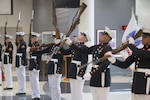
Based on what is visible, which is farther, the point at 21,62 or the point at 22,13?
the point at 22,13

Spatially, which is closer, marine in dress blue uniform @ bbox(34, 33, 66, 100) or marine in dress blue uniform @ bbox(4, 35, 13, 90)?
marine in dress blue uniform @ bbox(34, 33, 66, 100)

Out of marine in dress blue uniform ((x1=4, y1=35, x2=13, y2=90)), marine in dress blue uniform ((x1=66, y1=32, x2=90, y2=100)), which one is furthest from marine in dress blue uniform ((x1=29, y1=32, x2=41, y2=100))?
marine in dress blue uniform ((x1=4, y1=35, x2=13, y2=90))

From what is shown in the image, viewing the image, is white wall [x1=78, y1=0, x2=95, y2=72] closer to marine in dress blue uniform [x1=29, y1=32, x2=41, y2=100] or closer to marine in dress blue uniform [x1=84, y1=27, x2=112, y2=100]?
marine in dress blue uniform [x1=29, y1=32, x2=41, y2=100]

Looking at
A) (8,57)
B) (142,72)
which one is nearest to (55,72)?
(142,72)

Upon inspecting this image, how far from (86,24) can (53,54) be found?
241 inches

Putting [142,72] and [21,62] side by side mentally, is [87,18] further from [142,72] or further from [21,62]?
[142,72]

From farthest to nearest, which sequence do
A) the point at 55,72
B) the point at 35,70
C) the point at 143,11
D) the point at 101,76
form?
1. the point at 143,11
2. the point at 35,70
3. the point at 55,72
4. the point at 101,76

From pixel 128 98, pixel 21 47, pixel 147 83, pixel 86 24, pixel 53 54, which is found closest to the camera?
pixel 147 83

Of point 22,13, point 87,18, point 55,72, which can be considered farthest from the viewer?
point 22,13

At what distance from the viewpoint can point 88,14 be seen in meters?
12.5

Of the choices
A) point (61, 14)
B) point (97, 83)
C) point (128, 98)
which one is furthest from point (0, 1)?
point (97, 83)

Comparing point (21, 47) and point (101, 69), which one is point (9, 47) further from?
point (101, 69)

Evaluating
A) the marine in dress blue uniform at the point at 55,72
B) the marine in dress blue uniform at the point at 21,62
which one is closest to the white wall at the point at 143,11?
the marine in dress blue uniform at the point at 21,62

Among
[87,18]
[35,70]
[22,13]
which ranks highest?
[22,13]
